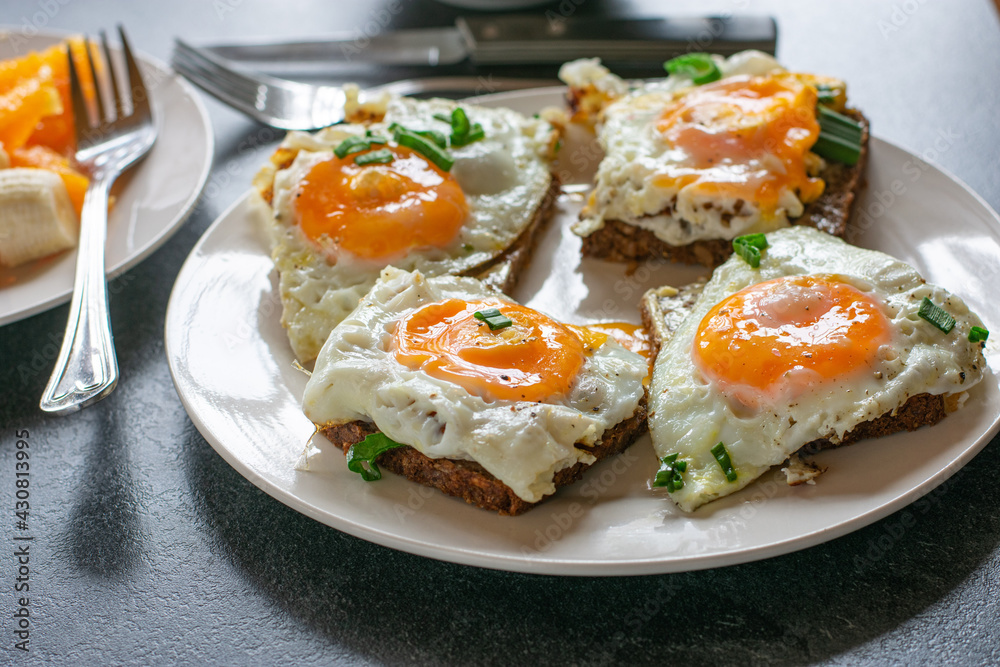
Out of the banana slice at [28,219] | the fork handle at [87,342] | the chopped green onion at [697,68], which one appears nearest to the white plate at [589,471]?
the fork handle at [87,342]

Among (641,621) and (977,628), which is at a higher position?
(977,628)

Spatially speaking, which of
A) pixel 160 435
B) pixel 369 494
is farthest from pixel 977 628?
pixel 160 435

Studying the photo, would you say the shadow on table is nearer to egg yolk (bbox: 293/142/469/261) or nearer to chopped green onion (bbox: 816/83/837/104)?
egg yolk (bbox: 293/142/469/261)

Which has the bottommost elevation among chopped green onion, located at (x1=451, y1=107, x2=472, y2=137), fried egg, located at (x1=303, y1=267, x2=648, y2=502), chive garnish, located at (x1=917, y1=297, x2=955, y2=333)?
fried egg, located at (x1=303, y1=267, x2=648, y2=502)

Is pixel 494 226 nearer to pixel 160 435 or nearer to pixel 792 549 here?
pixel 160 435

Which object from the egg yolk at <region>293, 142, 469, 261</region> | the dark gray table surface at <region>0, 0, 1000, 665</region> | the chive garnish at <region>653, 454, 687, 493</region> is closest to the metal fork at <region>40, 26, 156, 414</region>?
the dark gray table surface at <region>0, 0, 1000, 665</region>

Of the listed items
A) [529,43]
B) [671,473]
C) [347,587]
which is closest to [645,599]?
[671,473]

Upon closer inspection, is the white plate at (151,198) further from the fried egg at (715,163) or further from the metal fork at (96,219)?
the fried egg at (715,163)
